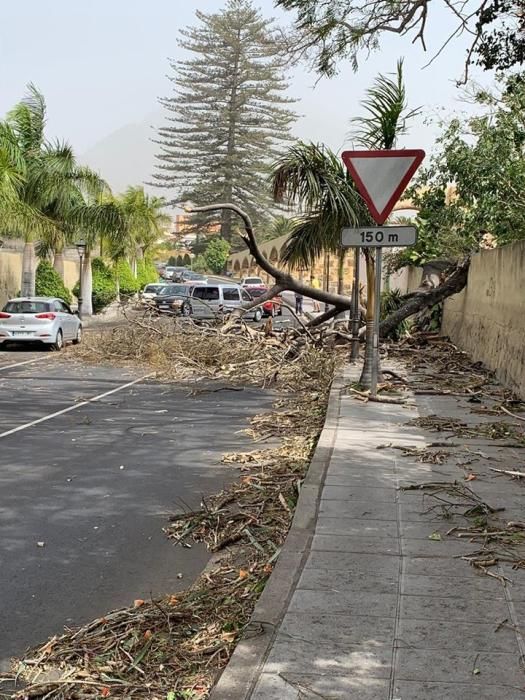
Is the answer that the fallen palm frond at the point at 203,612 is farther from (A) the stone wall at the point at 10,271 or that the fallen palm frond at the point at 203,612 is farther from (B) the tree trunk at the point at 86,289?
(B) the tree trunk at the point at 86,289

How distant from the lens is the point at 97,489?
7430 mm

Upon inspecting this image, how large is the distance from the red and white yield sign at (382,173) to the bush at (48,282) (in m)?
25.3

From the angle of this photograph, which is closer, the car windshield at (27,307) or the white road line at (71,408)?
the white road line at (71,408)

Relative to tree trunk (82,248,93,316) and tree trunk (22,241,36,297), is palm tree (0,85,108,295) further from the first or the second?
tree trunk (82,248,93,316)

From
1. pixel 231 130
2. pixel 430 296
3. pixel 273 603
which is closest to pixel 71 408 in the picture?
pixel 273 603

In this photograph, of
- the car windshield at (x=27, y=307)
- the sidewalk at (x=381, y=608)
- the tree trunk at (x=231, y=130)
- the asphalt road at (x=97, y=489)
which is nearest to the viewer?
the sidewalk at (x=381, y=608)

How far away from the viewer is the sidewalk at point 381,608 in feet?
11.3

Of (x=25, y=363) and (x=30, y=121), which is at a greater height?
(x=30, y=121)

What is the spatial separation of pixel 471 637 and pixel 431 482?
3.01 meters

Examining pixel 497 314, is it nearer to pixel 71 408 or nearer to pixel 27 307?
pixel 71 408

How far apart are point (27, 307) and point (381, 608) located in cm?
1967

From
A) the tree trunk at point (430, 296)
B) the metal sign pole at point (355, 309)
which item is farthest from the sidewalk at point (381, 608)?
the tree trunk at point (430, 296)

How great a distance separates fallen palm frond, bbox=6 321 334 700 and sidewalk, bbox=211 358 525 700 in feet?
0.59

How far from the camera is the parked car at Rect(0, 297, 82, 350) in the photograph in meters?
22.0
